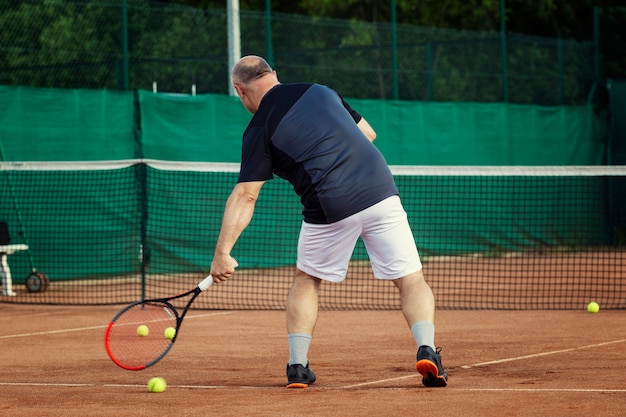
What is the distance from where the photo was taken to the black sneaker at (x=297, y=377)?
5543mm

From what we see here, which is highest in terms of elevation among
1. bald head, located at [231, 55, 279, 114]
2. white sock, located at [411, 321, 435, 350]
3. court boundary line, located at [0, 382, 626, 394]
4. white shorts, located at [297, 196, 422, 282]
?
bald head, located at [231, 55, 279, 114]

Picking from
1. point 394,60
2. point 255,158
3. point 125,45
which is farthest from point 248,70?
point 394,60

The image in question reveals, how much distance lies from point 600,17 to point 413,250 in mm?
13965

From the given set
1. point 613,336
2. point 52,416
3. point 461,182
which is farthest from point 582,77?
point 52,416

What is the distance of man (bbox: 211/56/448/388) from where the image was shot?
5.43m

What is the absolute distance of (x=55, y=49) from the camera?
12992mm

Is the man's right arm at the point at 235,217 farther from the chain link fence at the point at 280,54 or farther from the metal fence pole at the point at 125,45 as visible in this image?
the metal fence pole at the point at 125,45

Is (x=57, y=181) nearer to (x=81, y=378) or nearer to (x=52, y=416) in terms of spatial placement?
(x=81, y=378)

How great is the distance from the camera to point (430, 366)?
17.3ft

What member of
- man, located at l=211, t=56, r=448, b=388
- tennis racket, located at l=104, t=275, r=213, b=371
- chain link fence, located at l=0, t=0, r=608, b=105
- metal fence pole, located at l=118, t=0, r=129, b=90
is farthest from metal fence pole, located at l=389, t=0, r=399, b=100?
man, located at l=211, t=56, r=448, b=388

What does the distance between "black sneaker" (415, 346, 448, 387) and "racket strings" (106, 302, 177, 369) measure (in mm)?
1327

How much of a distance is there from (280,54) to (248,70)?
8983mm

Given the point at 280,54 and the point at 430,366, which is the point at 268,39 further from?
the point at 430,366

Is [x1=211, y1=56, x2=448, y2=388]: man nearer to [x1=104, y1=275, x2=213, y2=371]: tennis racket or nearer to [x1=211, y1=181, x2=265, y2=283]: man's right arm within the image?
[x1=211, y1=181, x2=265, y2=283]: man's right arm
